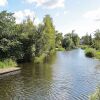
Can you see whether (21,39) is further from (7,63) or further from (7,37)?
(7,63)

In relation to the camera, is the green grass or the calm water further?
the green grass

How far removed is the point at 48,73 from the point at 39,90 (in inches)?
435

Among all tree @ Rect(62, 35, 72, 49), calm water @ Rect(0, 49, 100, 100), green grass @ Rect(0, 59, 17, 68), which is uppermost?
tree @ Rect(62, 35, 72, 49)

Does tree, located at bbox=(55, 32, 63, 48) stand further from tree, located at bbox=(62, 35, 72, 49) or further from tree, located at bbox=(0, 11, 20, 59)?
tree, located at bbox=(0, 11, 20, 59)

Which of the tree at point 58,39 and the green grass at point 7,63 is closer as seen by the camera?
the green grass at point 7,63

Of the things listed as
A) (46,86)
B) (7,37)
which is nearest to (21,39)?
(7,37)

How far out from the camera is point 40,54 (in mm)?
53594

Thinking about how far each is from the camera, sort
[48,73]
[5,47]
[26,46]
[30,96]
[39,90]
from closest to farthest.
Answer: [30,96]
[39,90]
[48,73]
[5,47]
[26,46]

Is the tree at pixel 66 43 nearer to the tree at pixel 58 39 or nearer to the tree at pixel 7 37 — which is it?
the tree at pixel 58 39

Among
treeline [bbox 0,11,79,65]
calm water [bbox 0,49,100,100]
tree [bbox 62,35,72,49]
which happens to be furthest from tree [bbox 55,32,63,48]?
calm water [bbox 0,49,100,100]

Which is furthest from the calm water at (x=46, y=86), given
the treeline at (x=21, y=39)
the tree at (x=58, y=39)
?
the tree at (x=58, y=39)

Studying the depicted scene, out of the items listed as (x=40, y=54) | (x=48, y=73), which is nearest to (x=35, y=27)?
(x=40, y=54)

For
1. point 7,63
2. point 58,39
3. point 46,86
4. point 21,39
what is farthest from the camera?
point 58,39

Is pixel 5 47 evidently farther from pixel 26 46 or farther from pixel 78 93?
pixel 78 93
